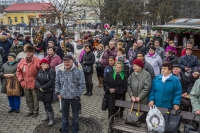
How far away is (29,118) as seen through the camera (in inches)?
265

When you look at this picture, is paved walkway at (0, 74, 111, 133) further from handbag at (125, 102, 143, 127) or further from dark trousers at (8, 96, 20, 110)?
handbag at (125, 102, 143, 127)

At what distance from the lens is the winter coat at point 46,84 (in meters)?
6.02

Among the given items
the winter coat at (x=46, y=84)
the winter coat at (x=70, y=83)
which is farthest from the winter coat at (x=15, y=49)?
the winter coat at (x=70, y=83)

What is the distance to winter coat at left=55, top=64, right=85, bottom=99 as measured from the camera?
5.30 meters

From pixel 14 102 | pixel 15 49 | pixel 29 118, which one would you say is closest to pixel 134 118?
pixel 29 118

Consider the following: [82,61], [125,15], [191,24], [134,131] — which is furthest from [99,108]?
[125,15]

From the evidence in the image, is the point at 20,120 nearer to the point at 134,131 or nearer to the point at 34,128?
the point at 34,128

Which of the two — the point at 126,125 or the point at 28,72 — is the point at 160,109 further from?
the point at 28,72

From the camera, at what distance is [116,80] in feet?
18.9

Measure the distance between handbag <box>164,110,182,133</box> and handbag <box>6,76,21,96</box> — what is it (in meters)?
4.15

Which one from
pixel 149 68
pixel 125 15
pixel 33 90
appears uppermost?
pixel 125 15

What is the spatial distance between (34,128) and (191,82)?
4254 millimetres

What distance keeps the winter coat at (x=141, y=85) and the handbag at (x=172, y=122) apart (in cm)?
75

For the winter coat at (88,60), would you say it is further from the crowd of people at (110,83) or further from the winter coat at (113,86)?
the winter coat at (113,86)
